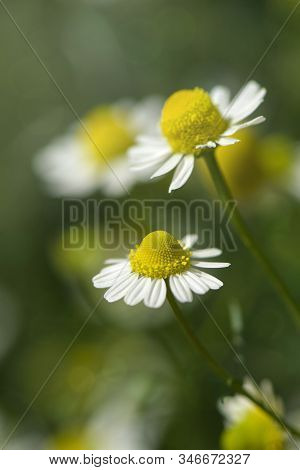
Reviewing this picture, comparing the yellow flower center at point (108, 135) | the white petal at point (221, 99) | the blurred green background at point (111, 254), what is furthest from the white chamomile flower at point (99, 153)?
the white petal at point (221, 99)

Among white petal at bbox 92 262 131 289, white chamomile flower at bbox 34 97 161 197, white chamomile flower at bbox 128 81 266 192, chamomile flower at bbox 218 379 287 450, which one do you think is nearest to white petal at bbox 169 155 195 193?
white chamomile flower at bbox 128 81 266 192

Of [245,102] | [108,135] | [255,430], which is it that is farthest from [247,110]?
[108,135]

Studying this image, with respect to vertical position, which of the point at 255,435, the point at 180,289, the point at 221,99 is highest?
the point at 221,99

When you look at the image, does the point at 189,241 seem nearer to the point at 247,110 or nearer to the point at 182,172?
the point at 182,172

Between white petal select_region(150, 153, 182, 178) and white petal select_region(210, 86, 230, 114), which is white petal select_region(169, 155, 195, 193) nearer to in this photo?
white petal select_region(150, 153, 182, 178)

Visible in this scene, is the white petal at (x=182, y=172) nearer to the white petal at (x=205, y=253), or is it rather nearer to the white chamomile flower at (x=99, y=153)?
the white petal at (x=205, y=253)

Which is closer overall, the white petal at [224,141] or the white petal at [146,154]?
the white petal at [224,141]

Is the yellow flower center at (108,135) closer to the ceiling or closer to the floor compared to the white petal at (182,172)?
closer to the ceiling
